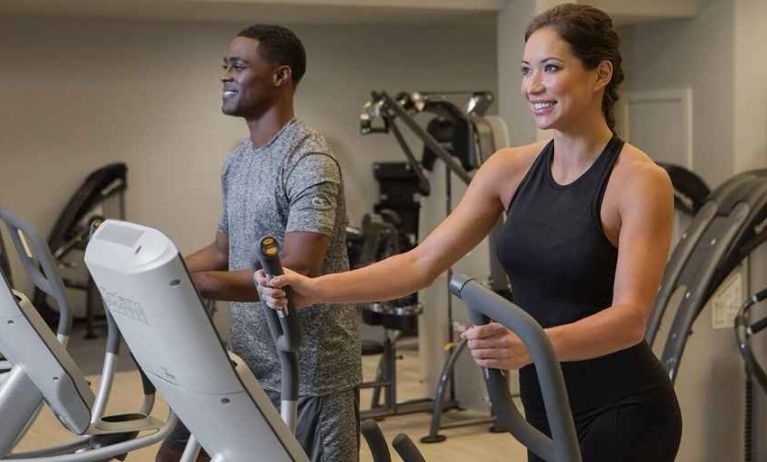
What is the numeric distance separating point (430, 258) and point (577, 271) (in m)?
0.32

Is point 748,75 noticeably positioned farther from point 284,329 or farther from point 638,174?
point 284,329

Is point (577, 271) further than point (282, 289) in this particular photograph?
No

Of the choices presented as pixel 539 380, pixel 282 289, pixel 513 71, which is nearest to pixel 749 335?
pixel 282 289

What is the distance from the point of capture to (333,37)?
8.98 metres

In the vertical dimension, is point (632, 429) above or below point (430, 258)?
below

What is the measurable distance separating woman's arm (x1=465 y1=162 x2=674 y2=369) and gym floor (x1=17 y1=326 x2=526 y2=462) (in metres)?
3.21

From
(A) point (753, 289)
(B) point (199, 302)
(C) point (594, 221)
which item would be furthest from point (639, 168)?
(A) point (753, 289)

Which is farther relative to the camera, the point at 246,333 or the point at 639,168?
the point at 246,333

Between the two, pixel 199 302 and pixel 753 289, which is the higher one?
pixel 199 302

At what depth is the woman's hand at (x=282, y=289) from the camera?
6.49 feet

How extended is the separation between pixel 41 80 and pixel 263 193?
6.22 metres

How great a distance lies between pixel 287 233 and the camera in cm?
247

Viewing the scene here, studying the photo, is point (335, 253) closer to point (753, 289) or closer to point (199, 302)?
point (199, 302)

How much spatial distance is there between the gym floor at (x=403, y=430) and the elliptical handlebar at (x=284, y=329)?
2856 mm
